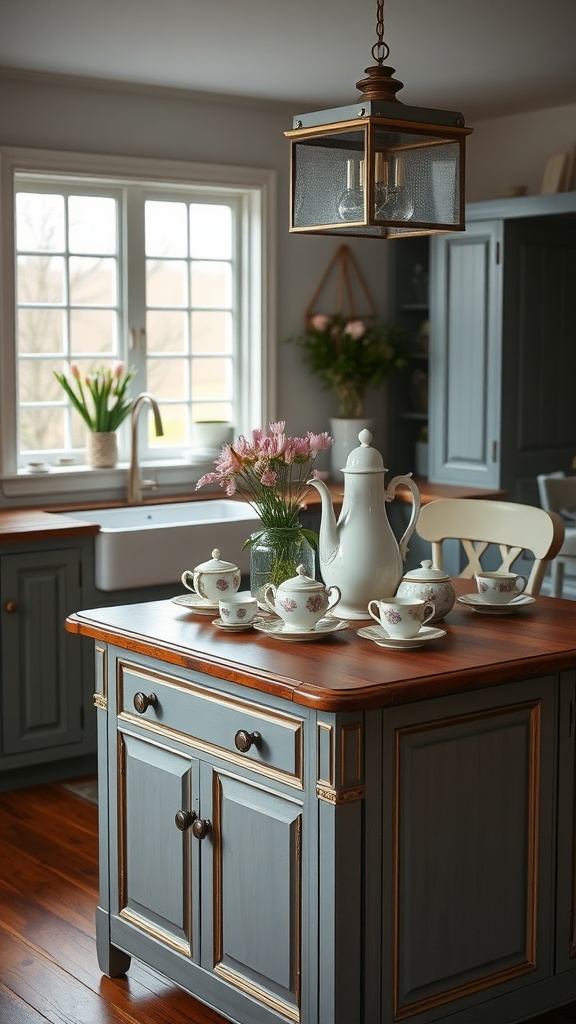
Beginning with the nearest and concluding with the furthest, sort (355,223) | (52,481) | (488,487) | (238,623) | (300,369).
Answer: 1. (355,223)
2. (238,623)
3. (52,481)
4. (488,487)
5. (300,369)

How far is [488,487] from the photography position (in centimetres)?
527

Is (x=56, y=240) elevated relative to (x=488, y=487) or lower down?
elevated

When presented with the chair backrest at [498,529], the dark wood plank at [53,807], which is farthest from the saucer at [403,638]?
the dark wood plank at [53,807]

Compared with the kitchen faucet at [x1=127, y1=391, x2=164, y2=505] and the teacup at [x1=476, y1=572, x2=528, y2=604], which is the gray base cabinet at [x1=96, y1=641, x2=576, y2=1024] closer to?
the teacup at [x1=476, y1=572, x2=528, y2=604]

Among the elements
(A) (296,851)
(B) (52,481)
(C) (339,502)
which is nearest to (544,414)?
(C) (339,502)

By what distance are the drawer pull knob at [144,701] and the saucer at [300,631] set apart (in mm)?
261

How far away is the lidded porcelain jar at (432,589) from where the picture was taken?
268 cm

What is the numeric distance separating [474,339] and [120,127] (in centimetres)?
168

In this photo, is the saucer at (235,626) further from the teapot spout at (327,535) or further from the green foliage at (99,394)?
the green foliage at (99,394)

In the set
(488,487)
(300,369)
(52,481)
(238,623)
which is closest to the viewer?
(238,623)

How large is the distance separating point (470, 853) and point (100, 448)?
2.99m

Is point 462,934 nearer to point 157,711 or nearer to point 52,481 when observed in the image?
point 157,711

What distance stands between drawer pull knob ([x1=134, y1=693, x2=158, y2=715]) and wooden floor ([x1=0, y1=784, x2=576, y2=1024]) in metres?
0.67

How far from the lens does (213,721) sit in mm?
2463
